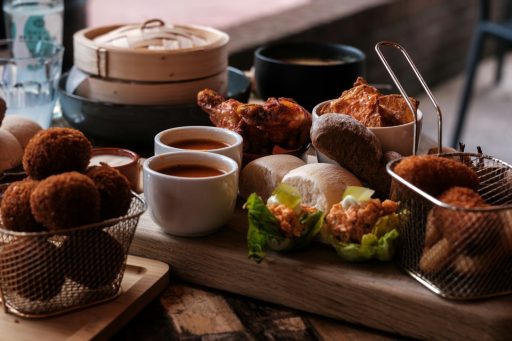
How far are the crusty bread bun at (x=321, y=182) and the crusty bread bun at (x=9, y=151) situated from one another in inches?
21.1

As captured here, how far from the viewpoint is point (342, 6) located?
3.63 metres

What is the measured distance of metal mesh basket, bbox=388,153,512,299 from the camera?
986 mm

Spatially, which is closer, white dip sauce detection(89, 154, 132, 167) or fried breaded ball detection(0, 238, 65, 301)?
fried breaded ball detection(0, 238, 65, 301)

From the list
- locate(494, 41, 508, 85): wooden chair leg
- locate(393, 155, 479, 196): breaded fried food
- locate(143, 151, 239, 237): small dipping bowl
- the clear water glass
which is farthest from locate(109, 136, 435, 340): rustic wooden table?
locate(494, 41, 508, 85): wooden chair leg

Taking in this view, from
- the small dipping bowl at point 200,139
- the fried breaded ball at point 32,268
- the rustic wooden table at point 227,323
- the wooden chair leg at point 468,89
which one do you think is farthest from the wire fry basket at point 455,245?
the wooden chair leg at point 468,89

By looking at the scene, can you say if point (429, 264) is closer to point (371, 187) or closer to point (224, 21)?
point (371, 187)

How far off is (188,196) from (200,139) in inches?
9.4

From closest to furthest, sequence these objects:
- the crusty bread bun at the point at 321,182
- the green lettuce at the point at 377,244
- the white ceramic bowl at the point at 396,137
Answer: the green lettuce at the point at 377,244
the crusty bread bun at the point at 321,182
the white ceramic bowl at the point at 396,137

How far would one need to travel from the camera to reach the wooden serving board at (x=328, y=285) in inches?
39.4

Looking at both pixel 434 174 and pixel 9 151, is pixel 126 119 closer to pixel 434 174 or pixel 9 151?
pixel 9 151

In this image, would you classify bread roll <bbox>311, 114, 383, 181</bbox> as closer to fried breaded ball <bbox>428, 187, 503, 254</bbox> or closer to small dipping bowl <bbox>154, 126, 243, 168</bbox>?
small dipping bowl <bbox>154, 126, 243, 168</bbox>

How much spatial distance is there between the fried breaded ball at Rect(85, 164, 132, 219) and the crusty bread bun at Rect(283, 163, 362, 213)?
295 mm

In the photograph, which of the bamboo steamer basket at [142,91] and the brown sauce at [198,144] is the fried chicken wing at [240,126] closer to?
the brown sauce at [198,144]

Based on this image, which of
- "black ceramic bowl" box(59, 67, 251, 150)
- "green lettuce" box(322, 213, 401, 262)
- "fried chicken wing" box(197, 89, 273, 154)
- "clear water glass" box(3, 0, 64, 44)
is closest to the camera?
"green lettuce" box(322, 213, 401, 262)
